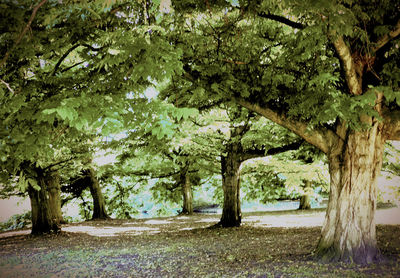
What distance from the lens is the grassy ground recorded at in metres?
5.24

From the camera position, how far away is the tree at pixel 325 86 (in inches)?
203

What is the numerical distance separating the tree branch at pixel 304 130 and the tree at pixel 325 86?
0.8 inches

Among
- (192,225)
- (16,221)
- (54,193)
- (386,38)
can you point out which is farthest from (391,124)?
(16,221)

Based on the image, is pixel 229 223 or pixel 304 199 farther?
pixel 304 199

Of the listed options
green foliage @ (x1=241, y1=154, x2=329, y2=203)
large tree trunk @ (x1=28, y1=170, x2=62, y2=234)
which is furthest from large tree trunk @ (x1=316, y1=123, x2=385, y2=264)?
large tree trunk @ (x1=28, y1=170, x2=62, y2=234)

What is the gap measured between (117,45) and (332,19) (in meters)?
2.85

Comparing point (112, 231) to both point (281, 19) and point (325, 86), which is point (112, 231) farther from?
point (281, 19)

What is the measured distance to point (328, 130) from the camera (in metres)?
6.11

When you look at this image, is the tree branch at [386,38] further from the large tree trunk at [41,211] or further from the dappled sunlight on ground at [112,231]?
the large tree trunk at [41,211]

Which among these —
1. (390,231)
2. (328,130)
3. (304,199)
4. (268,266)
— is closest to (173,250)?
(268,266)

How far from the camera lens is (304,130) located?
6137 mm

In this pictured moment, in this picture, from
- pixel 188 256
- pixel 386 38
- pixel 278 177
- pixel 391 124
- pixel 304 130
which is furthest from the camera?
→ pixel 278 177

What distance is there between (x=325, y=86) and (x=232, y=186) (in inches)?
265

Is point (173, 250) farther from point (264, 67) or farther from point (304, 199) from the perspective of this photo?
point (304, 199)
